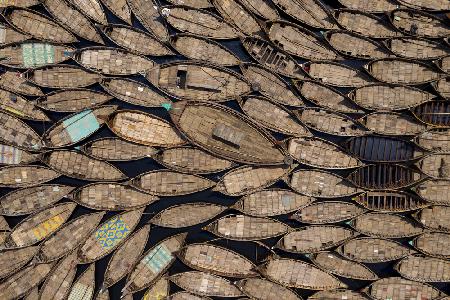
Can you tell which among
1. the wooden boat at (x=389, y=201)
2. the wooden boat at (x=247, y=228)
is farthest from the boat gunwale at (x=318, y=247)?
the wooden boat at (x=389, y=201)

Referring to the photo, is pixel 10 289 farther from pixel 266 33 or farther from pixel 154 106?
pixel 266 33

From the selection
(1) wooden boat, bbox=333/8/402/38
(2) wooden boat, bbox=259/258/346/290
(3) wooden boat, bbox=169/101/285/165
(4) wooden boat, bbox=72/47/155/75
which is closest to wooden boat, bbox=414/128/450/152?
(1) wooden boat, bbox=333/8/402/38

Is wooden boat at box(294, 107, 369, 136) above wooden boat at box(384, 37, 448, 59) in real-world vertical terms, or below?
below

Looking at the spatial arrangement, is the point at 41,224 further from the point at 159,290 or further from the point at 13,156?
the point at 159,290

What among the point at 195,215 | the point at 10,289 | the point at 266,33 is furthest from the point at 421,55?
the point at 10,289

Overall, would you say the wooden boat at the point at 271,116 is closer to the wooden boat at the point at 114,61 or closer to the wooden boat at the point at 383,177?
the wooden boat at the point at 383,177

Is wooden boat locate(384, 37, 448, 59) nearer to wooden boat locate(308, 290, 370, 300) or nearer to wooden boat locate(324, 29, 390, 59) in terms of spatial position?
wooden boat locate(324, 29, 390, 59)
